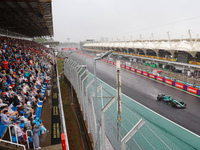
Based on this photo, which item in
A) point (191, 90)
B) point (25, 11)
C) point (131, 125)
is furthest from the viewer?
point (191, 90)

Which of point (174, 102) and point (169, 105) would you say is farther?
point (169, 105)

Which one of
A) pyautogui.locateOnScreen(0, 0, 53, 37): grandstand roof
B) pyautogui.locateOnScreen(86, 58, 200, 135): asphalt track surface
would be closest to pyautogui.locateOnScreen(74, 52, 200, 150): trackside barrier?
pyautogui.locateOnScreen(86, 58, 200, 135): asphalt track surface

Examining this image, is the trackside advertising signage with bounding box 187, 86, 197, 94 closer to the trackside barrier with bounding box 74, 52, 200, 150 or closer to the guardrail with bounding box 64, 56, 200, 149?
the trackside barrier with bounding box 74, 52, 200, 150

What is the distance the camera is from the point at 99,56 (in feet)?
14.3

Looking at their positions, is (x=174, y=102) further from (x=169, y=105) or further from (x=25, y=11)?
(x=25, y=11)

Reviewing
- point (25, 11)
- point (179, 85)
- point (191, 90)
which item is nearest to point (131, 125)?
point (191, 90)

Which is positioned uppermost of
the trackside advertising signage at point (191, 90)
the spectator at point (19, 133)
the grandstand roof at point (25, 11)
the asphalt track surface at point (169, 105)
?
the grandstand roof at point (25, 11)

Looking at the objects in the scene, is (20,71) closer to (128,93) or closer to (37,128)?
(37,128)

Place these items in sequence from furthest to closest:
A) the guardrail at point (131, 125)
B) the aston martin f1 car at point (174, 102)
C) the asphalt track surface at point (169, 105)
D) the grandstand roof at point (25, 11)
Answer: the aston martin f1 car at point (174, 102), the grandstand roof at point (25, 11), the asphalt track surface at point (169, 105), the guardrail at point (131, 125)

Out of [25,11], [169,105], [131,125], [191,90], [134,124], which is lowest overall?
[169,105]

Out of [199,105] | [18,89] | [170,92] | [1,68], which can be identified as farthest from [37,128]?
[170,92]

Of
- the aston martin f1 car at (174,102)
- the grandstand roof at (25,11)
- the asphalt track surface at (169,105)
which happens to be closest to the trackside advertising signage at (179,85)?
the asphalt track surface at (169,105)

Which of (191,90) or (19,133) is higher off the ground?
(19,133)

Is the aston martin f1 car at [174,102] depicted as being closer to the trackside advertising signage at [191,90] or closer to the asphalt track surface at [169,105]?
the asphalt track surface at [169,105]
